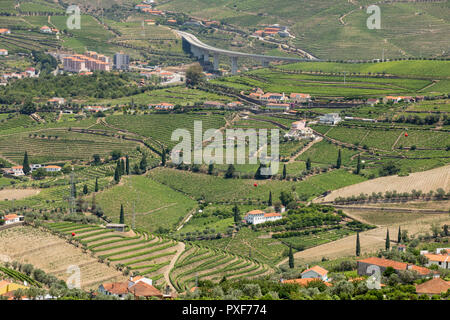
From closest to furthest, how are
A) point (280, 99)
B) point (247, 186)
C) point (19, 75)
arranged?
point (247, 186)
point (280, 99)
point (19, 75)

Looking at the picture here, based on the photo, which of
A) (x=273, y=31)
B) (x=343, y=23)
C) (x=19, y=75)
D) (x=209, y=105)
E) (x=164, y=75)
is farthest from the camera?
(x=273, y=31)

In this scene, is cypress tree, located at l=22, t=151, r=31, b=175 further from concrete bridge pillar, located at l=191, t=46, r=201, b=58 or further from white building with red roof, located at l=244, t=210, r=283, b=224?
concrete bridge pillar, located at l=191, t=46, r=201, b=58

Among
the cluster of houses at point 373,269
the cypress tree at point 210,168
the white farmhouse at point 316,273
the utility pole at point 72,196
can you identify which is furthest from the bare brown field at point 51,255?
the cypress tree at point 210,168

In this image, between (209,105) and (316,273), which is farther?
(209,105)

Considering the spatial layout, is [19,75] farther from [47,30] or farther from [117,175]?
[117,175]

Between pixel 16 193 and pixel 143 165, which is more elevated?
pixel 143 165

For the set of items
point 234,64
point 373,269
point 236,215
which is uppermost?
point 234,64

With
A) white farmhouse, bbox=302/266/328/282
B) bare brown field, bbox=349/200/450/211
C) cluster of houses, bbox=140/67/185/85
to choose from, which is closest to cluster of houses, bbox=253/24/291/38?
cluster of houses, bbox=140/67/185/85

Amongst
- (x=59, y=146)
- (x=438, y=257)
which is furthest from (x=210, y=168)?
(x=438, y=257)
